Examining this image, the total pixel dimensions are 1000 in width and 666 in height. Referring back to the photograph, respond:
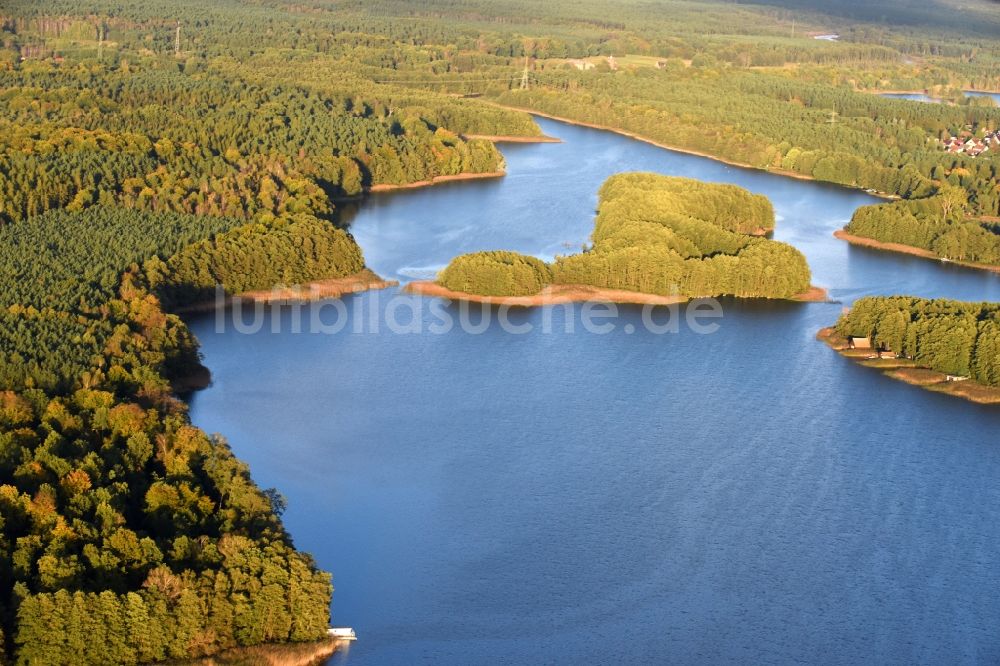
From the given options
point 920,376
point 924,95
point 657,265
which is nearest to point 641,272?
point 657,265

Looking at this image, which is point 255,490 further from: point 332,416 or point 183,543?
point 332,416

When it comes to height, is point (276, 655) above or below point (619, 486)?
below

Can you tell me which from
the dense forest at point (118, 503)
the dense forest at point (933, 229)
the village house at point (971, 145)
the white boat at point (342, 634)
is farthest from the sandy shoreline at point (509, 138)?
the white boat at point (342, 634)

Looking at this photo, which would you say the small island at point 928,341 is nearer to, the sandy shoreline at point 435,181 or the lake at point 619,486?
the lake at point 619,486

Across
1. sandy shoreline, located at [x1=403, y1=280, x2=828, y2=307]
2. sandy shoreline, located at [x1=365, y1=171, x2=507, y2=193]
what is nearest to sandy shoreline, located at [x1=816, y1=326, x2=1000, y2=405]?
sandy shoreline, located at [x1=403, y1=280, x2=828, y2=307]

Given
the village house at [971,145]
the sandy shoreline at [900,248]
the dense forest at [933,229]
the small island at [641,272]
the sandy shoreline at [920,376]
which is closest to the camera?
the sandy shoreline at [920,376]

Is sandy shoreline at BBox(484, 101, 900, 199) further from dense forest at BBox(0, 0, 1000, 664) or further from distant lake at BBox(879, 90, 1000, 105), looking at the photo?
distant lake at BBox(879, 90, 1000, 105)

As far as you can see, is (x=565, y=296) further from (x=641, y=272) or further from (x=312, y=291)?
(x=312, y=291)
